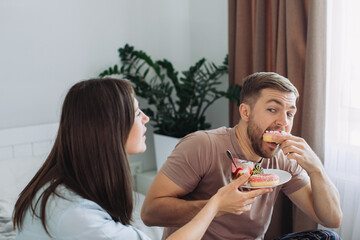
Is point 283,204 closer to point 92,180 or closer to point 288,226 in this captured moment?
point 288,226

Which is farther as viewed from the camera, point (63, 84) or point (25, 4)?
point (63, 84)

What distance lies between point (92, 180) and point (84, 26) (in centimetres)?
216

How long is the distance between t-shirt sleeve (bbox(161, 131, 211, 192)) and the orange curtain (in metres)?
1.00

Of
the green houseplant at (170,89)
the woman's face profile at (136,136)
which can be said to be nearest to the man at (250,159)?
the woman's face profile at (136,136)

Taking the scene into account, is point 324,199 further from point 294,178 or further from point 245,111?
point 245,111

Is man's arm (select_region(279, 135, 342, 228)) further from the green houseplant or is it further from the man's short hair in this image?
the green houseplant

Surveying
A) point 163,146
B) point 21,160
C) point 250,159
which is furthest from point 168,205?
point 163,146

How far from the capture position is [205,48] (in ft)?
11.7

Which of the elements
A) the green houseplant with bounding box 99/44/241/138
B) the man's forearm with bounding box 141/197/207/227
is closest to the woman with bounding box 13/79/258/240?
the man's forearm with bounding box 141/197/207/227

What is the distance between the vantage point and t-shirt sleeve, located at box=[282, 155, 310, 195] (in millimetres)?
1793

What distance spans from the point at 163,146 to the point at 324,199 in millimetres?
1700

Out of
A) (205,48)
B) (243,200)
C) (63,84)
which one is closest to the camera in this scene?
(243,200)

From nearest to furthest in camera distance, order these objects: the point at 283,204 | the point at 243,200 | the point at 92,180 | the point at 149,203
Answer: the point at 92,180, the point at 243,200, the point at 149,203, the point at 283,204

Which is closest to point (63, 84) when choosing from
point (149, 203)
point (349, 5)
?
point (149, 203)
